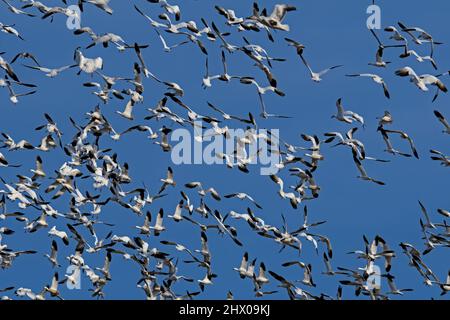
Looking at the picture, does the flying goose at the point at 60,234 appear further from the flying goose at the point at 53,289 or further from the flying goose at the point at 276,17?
the flying goose at the point at 276,17

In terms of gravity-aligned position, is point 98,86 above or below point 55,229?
above

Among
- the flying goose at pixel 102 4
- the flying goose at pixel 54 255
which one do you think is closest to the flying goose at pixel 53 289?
the flying goose at pixel 54 255

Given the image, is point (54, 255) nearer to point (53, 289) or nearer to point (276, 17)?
point (53, 289)

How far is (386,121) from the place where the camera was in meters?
52.1

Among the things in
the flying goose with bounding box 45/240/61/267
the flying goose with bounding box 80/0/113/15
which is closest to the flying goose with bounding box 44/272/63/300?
the flying goose with bounding box 45/240/61/267

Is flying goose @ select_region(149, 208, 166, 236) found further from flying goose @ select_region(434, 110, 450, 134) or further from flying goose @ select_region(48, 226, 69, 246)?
flying goose @ select_region(434, 110, 450, 134)

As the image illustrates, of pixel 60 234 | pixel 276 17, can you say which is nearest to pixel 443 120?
pixel 276 17

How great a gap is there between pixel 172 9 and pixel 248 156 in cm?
586
